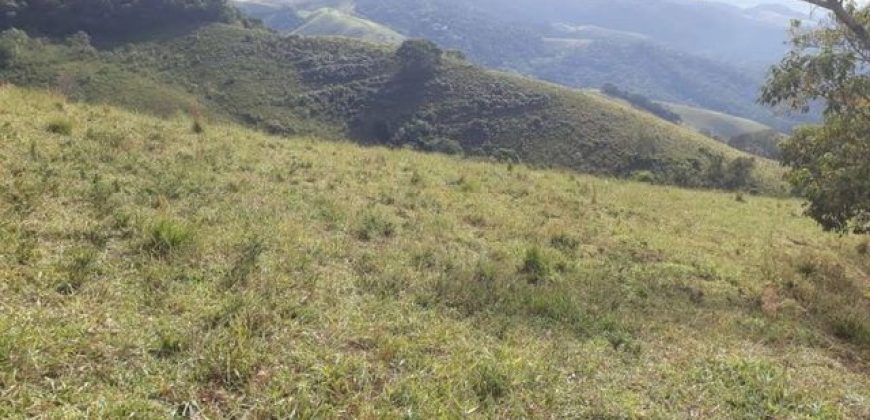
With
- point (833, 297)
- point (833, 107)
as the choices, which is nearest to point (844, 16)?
point (833, 107)

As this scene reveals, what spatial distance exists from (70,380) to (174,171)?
7577 millimetres

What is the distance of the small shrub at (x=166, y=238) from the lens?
8.13m

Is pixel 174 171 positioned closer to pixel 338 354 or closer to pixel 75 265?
pixel 75 265

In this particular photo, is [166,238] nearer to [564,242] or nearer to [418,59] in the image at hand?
[564,242]

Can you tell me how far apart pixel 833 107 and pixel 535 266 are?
388 inches

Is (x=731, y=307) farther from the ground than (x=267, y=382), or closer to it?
closer to it

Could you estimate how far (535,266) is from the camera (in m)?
11.1

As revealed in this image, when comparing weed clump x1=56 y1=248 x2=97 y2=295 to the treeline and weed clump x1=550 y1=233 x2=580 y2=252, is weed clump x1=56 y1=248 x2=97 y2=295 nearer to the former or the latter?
weed clump x1=550 y1=233 x2=580 y2=252

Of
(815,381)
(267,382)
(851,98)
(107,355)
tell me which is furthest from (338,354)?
(851,98)

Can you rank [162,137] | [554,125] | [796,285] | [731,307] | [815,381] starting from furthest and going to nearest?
[554,125] → [162,137] → [796,285] → [731,307] → [815,381]

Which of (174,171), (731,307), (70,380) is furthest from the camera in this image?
(174,171)

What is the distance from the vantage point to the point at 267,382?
5754mm

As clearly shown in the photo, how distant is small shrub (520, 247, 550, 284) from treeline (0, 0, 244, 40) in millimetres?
128361

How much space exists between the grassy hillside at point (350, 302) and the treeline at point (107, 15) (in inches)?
4781
